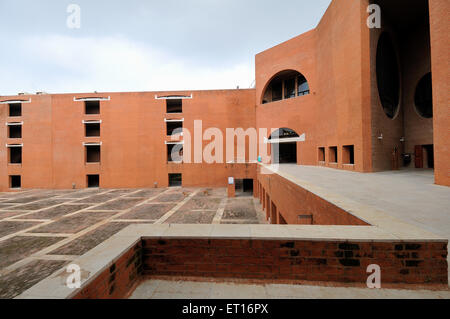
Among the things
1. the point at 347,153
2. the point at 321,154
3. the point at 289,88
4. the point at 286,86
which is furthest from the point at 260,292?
the point at 286,86

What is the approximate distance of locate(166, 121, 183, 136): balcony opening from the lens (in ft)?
78.5

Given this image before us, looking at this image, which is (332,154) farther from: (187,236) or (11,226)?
(11,226)

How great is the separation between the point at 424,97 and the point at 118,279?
2176 cm

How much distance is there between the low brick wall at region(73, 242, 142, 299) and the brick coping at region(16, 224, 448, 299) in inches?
2.4

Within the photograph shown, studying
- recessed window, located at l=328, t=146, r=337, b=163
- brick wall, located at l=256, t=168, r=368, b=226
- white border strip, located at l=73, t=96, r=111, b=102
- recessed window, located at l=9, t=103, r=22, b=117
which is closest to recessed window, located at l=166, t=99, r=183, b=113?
white border strip, located at l=73, t=96, r=111, b=102

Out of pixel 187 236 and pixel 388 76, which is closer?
pixel 187 236

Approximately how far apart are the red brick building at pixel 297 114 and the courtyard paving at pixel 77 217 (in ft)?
11.8

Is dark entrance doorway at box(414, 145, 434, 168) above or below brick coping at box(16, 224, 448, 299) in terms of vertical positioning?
above

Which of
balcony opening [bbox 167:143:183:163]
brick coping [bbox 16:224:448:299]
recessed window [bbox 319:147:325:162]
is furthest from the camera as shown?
balcony opening [bbox 167:143:183:163]

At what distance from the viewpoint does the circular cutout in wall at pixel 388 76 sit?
43.2 ft

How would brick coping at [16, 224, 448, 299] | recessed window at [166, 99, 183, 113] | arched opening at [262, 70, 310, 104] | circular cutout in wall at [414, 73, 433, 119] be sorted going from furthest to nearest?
recessed window at [166, 99, 183, 113] → arched opening at [262, 70, 310, 104] → circular cutout in wall at [414, 73, 433, 119] → brick coping at [16, 224, 448, 299]

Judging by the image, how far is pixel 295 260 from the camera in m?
2.40

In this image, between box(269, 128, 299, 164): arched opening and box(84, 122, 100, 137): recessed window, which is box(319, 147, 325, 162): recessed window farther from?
box(84, 122, 100, 137): recessed window
